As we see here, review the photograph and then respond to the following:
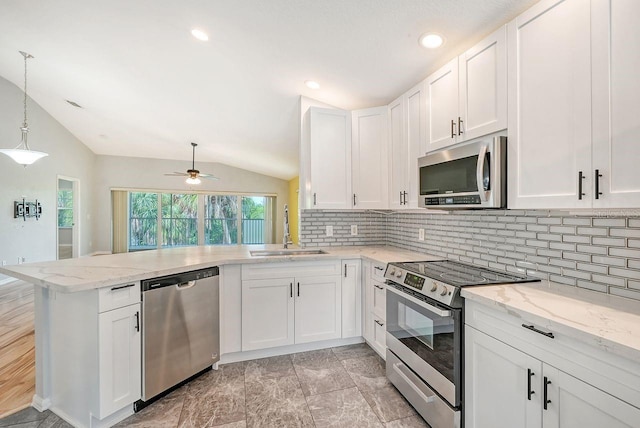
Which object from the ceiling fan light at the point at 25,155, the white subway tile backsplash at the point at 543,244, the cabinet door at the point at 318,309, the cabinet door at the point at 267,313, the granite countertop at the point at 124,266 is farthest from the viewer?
the ceiling fan light at the point at 25,155

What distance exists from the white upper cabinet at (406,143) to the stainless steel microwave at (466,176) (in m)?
0.23

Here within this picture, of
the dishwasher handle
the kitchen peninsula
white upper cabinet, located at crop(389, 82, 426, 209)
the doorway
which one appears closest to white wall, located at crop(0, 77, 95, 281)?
the doorway

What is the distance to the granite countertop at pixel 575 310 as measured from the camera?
0.89 metres

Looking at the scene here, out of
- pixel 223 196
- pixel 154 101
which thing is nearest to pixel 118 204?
pixel 223 196

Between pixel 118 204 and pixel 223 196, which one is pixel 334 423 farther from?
pixel 118 204

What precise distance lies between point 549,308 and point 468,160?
2.96ft

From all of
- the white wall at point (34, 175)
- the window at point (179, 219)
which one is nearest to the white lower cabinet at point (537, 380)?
the white wall at point (34, 175)

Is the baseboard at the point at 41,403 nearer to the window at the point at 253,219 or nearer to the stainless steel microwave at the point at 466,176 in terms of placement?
the stainless steel microwave at the point at 466,176

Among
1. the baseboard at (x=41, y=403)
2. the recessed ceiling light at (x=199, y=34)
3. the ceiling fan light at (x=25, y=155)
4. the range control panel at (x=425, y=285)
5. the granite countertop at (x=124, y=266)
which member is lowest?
the baseboard at (x=41, y=403)

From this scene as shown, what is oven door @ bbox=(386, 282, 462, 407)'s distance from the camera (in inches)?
58.1

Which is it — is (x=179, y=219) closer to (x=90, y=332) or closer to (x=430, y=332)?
(x=90, y=332)

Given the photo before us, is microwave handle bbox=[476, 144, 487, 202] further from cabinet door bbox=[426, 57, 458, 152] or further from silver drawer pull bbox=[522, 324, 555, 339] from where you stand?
silver drawer pull bbox=[522, 324, 555, 339]

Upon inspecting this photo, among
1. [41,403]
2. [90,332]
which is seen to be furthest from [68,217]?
[90,332]

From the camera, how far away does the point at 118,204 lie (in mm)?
8031
